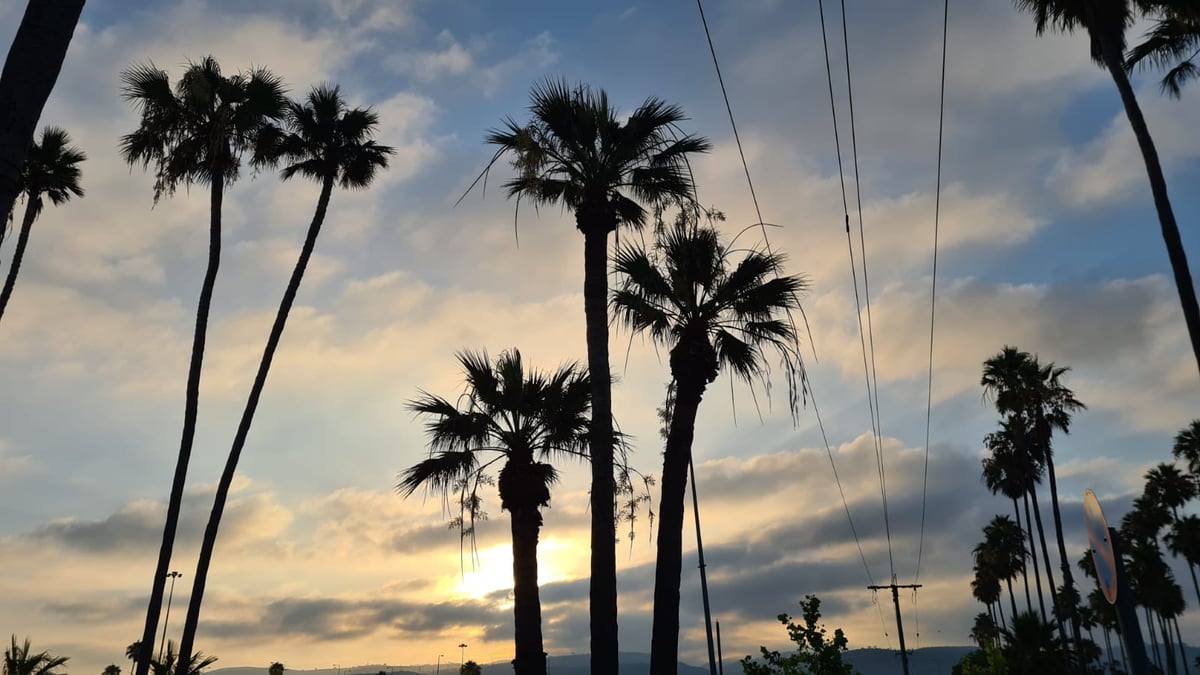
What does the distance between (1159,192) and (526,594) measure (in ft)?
54.0

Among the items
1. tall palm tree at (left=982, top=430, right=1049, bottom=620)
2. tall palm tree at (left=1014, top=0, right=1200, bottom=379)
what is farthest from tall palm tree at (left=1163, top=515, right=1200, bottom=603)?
tall palm tree at (left=1014, top=0, right=1200, bottom=379)

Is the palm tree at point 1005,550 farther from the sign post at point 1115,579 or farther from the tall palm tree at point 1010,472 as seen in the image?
the sign post at point 1115,579

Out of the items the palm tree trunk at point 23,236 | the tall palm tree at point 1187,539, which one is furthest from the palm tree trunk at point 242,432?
the tall palm tree at point 1187,539

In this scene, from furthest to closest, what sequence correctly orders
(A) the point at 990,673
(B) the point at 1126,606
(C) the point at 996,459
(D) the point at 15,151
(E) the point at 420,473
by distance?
(C) the point at 996,459
(A) the point at 990,673
(E) the point at 420,473
(B) the point at 1126,606
(D) the point at 15,151

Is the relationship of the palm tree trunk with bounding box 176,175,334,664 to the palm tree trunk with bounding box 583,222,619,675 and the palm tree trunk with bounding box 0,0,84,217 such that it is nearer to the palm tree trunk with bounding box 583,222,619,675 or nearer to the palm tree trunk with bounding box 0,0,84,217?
the palm tree trunk with bounding box 583,222,619,675

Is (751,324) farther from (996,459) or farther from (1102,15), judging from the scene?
(996,459)

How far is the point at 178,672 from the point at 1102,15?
26.2m

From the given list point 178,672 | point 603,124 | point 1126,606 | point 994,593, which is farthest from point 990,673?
point 994,593

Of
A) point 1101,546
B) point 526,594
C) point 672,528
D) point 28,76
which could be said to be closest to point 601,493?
point 672,528

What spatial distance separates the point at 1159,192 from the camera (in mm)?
17922

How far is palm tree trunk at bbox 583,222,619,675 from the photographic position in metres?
16.3

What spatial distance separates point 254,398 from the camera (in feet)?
81.5

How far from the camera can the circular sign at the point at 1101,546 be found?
18.0ft

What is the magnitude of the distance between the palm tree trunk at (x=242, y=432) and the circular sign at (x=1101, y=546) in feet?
70.6
